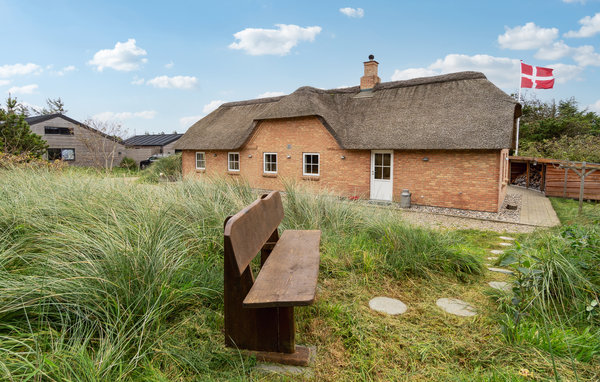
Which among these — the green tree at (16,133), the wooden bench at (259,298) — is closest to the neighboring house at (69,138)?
the green tree at (16,133)

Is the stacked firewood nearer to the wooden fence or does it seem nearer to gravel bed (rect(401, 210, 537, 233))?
the wooden fence

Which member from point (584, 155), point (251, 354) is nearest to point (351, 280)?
point (251, 354)

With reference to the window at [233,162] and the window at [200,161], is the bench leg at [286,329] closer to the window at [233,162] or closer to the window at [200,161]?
the window at [233,162]

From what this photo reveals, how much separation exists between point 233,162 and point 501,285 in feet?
47.9

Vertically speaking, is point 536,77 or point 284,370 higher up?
point 536,77

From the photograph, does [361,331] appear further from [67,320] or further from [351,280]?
[67,320]

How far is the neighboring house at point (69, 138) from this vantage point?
2889cm

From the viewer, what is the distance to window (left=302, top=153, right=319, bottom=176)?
14258 millimetres

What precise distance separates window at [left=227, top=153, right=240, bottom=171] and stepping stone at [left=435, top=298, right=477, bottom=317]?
1429 cm

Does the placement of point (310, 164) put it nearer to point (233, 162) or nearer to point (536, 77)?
point (233, 162)

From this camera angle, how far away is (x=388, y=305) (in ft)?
11.0

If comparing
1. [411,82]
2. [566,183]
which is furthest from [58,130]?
[566,183]

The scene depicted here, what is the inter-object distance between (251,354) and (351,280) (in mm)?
1671

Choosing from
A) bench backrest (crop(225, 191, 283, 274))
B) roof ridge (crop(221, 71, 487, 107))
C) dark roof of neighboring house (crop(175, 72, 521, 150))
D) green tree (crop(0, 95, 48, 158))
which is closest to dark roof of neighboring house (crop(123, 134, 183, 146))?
green tree (crop(0, 95, 48, 158))
